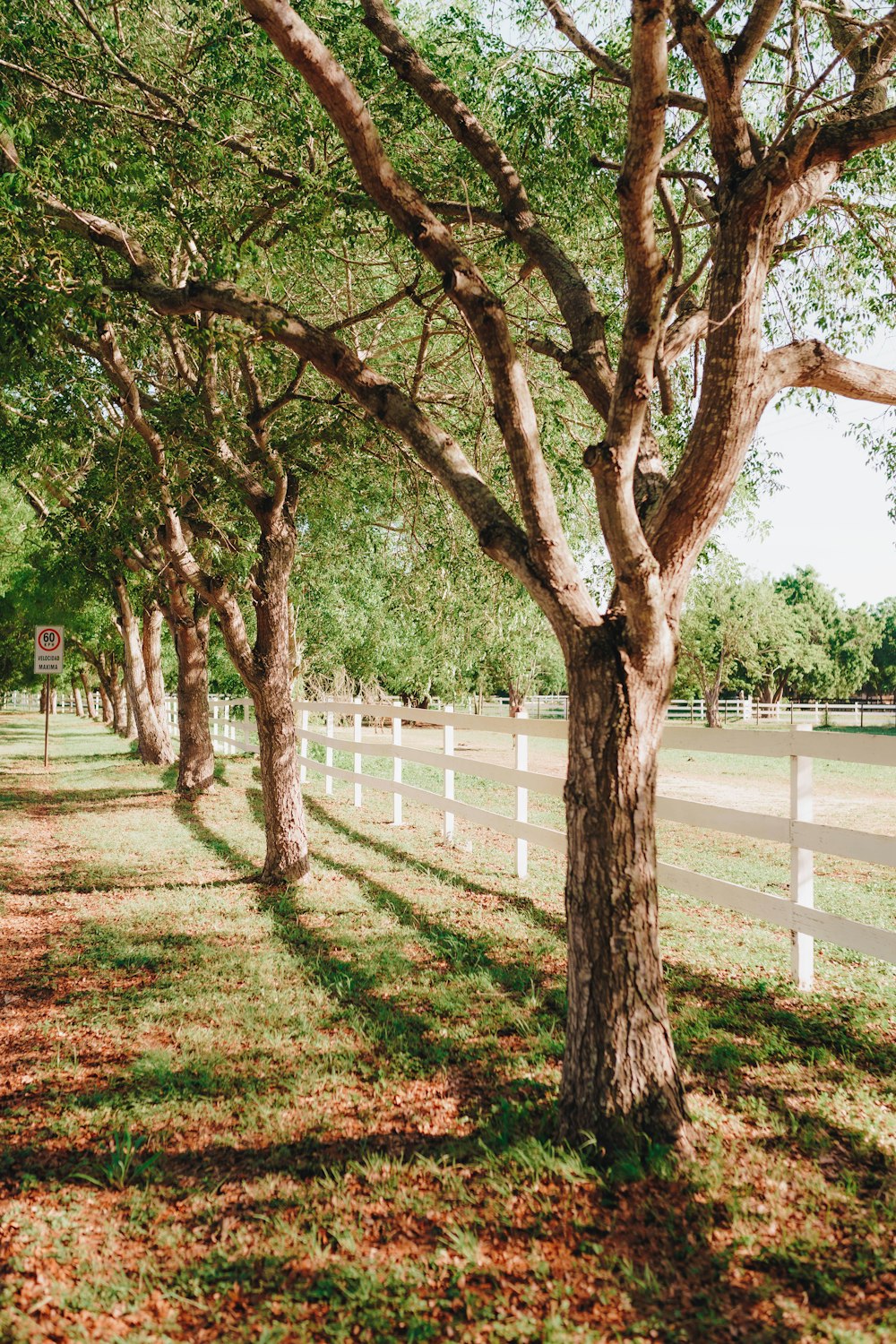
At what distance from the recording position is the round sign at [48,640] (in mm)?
22422

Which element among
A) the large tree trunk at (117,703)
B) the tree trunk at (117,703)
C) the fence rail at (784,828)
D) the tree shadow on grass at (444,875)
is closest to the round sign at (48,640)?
the tree shadow on grass at (444,875)

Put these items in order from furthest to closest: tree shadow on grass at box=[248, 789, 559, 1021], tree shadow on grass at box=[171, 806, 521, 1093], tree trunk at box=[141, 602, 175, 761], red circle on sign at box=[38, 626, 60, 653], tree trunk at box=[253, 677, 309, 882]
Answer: tree trunk at box=[141, 602, 175, 761] < red circle on sign at box=[38, 626, 60, 653] < tree trunk at box=[253, 677, 309, 882] < tree shadow on grass at box=[248, 789, 559, 1021] < tree shadow on grass at box=[171, 806, 521, 1093]

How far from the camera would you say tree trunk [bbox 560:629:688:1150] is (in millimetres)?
3938

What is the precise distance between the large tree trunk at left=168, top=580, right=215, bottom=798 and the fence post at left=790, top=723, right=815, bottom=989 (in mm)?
11731

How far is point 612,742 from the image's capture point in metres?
4.08

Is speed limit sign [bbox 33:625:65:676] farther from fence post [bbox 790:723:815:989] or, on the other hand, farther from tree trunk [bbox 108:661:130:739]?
fence post [bbox 790:723:815:989]

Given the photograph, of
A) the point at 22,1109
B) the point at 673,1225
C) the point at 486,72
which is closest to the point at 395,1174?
the point at 673,1225

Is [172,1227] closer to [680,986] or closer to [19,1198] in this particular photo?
[19,1198]

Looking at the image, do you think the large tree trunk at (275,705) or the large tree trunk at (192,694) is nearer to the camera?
the large tree trunk at (275,705)

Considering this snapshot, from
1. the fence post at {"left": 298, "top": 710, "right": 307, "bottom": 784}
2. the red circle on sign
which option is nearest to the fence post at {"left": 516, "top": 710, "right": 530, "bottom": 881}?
the fence post at {"left": 298, "top": 710, "right": 307, "bottom": 784}

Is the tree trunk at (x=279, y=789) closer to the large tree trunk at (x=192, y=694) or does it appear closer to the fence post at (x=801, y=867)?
the fence post at (x=801, y=867)

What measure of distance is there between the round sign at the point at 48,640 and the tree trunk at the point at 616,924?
20.9 metres

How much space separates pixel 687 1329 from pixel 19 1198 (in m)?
2.56

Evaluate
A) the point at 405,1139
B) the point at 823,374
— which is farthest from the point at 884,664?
the point at 405,1139
